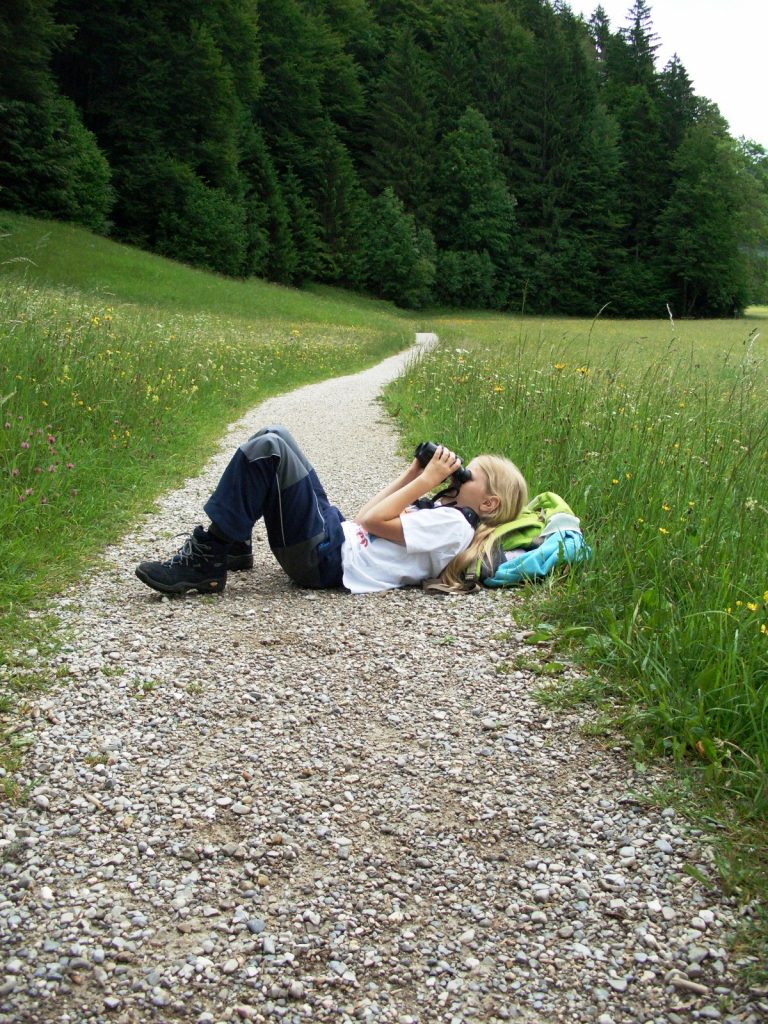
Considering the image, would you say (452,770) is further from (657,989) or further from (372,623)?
(372,623)

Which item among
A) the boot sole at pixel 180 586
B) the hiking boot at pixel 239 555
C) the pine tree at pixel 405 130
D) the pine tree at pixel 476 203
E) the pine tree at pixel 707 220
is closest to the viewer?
the boot sole at pixel 180 586

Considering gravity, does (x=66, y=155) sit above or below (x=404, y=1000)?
above

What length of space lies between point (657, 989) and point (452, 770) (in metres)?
1.04

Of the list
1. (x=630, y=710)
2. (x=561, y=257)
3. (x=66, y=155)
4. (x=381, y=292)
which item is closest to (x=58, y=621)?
(x=630, y=710)

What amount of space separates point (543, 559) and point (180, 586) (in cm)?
188

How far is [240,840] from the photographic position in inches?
100

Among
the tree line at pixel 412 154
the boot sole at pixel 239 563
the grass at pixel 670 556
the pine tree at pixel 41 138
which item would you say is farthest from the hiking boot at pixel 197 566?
the tree line at pixel 412 154

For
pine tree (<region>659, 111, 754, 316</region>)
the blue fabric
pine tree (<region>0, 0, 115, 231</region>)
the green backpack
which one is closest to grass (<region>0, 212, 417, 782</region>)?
the green backpack

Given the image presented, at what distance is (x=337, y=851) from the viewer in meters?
2.52

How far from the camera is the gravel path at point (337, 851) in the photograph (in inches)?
79.1

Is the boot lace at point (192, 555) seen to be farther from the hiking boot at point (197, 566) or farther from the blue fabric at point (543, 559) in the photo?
the blue fabric at point (543, 559)

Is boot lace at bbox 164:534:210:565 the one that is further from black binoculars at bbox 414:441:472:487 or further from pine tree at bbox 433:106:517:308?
pine tree at bbox 433:106:517:308

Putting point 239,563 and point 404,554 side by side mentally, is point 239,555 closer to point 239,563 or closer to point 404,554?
point 239,563

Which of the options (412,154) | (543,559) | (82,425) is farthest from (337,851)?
(412,154)
